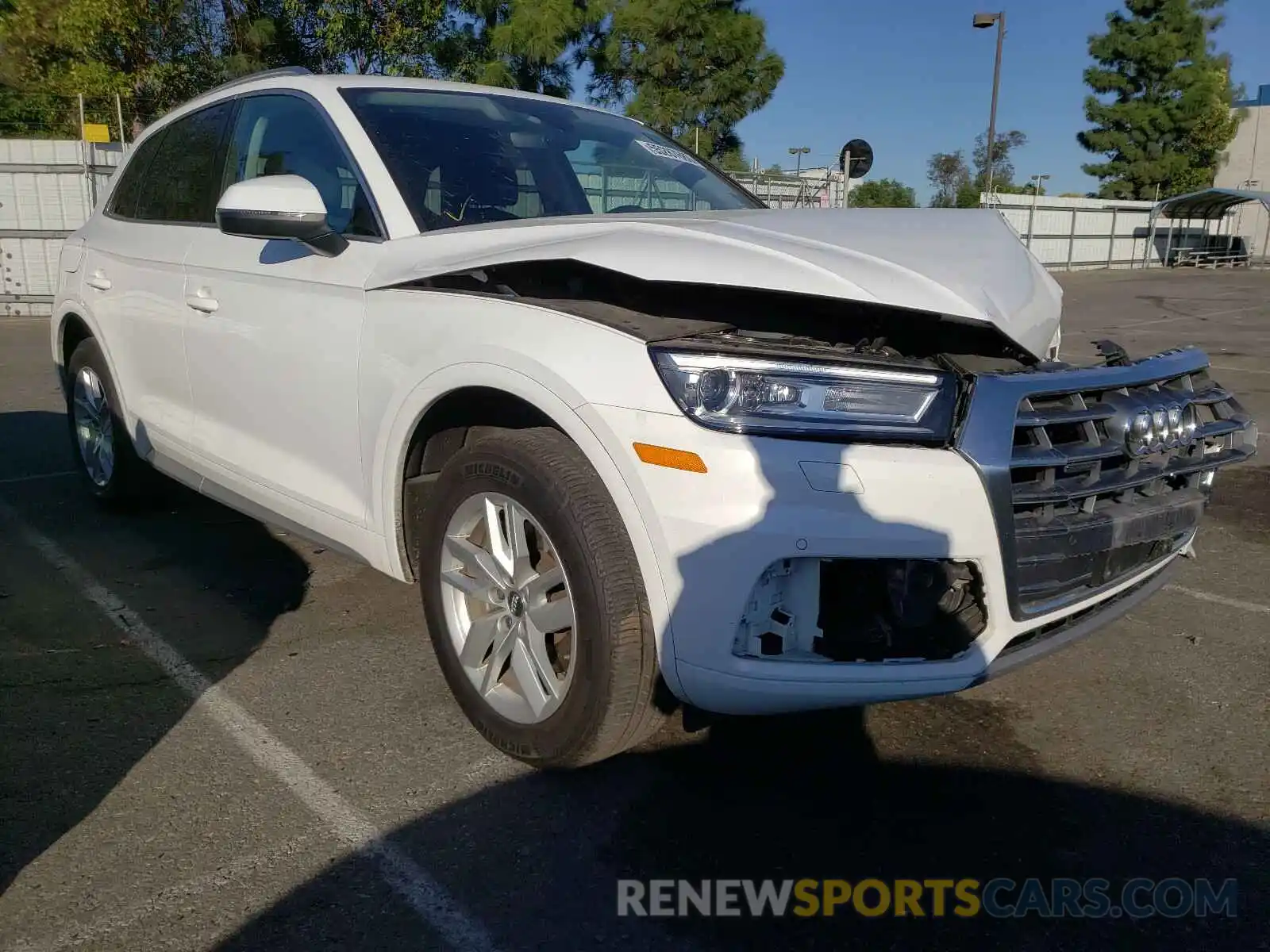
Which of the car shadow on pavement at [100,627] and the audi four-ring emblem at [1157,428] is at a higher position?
the audi four-ring emblem at [1157,428]

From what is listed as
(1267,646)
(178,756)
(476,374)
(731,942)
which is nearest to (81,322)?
(178,756)

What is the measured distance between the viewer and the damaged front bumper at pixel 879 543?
2.15m

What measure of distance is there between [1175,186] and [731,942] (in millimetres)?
50285

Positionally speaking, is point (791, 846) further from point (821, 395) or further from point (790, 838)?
point (821, 395)

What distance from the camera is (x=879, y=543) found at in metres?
2.16

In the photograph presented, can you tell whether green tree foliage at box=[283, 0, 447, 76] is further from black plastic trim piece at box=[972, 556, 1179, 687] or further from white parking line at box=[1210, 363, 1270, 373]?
black plastic trim piece at box=[972, 556, 1179, 687]

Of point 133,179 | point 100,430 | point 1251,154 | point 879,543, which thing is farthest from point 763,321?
point 1251,154

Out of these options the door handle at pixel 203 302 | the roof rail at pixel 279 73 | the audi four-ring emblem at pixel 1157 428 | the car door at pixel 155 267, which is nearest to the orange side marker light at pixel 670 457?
the audi four-ring emblem at pixel 1157 428

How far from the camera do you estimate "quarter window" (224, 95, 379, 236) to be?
3.26m

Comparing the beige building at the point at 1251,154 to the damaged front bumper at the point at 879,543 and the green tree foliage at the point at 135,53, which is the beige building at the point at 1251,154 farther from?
the damaged front bumper at the point at 879,543

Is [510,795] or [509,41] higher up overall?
[509,41]

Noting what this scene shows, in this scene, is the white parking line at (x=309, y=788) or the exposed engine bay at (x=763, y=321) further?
the exposed engine bay at (x=763, y=321)

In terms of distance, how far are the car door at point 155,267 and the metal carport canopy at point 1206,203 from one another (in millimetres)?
31198

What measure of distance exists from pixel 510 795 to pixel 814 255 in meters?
1.48
